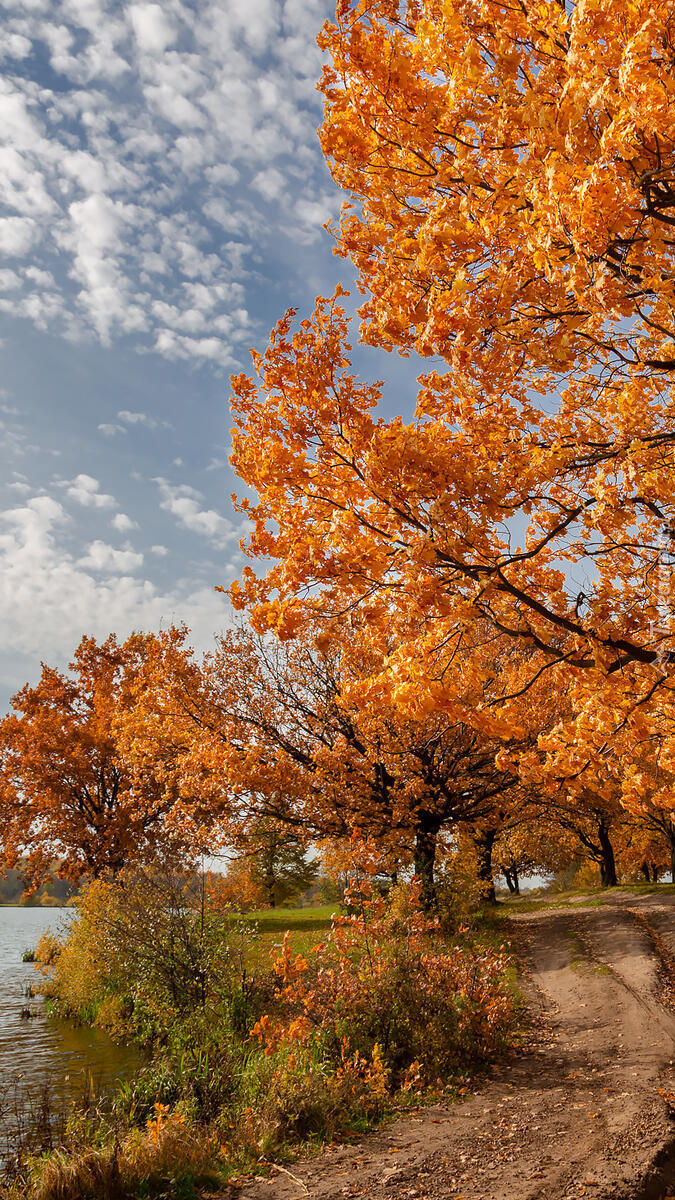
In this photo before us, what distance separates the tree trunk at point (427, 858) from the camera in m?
14.5

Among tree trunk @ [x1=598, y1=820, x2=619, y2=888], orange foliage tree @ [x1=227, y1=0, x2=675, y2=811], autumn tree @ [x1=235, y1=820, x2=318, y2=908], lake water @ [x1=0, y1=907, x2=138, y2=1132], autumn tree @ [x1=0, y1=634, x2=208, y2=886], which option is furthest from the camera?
tree trunk @ [x1=598, y1=820, x2=619, y2=888]

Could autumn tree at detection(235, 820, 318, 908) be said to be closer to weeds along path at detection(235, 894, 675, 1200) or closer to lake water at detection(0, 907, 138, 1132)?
lake water at detection(0, 907, 138, 1132)

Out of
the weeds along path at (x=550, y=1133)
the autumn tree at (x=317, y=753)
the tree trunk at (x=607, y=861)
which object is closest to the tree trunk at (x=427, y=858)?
the autumn tree at (x=317, y=753)

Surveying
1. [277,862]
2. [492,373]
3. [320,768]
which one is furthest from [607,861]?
[492,373]

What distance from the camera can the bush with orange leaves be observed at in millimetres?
7648

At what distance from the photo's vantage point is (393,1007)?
8.23 m

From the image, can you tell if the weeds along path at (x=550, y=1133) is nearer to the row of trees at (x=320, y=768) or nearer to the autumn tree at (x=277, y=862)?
the row of trees at (x=320, y=768)

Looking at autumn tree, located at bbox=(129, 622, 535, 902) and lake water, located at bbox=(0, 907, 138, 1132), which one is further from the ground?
autumn tree, located at bbox=(129, 622, 535, 902)

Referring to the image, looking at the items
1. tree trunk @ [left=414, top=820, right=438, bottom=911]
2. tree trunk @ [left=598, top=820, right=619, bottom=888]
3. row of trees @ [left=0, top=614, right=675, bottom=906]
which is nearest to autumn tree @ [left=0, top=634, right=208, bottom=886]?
row of trees @ [left=0, top=614, right=675, bottom=906]

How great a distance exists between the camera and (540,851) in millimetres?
32750

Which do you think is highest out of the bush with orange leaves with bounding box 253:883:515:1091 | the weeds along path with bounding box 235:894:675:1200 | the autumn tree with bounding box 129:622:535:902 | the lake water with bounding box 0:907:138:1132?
the autumn tree with bounding box 129:622:535:902

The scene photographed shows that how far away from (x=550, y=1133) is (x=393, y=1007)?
2736mm

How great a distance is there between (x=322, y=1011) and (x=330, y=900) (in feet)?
107

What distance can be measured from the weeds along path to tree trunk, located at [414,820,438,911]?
4043mm
